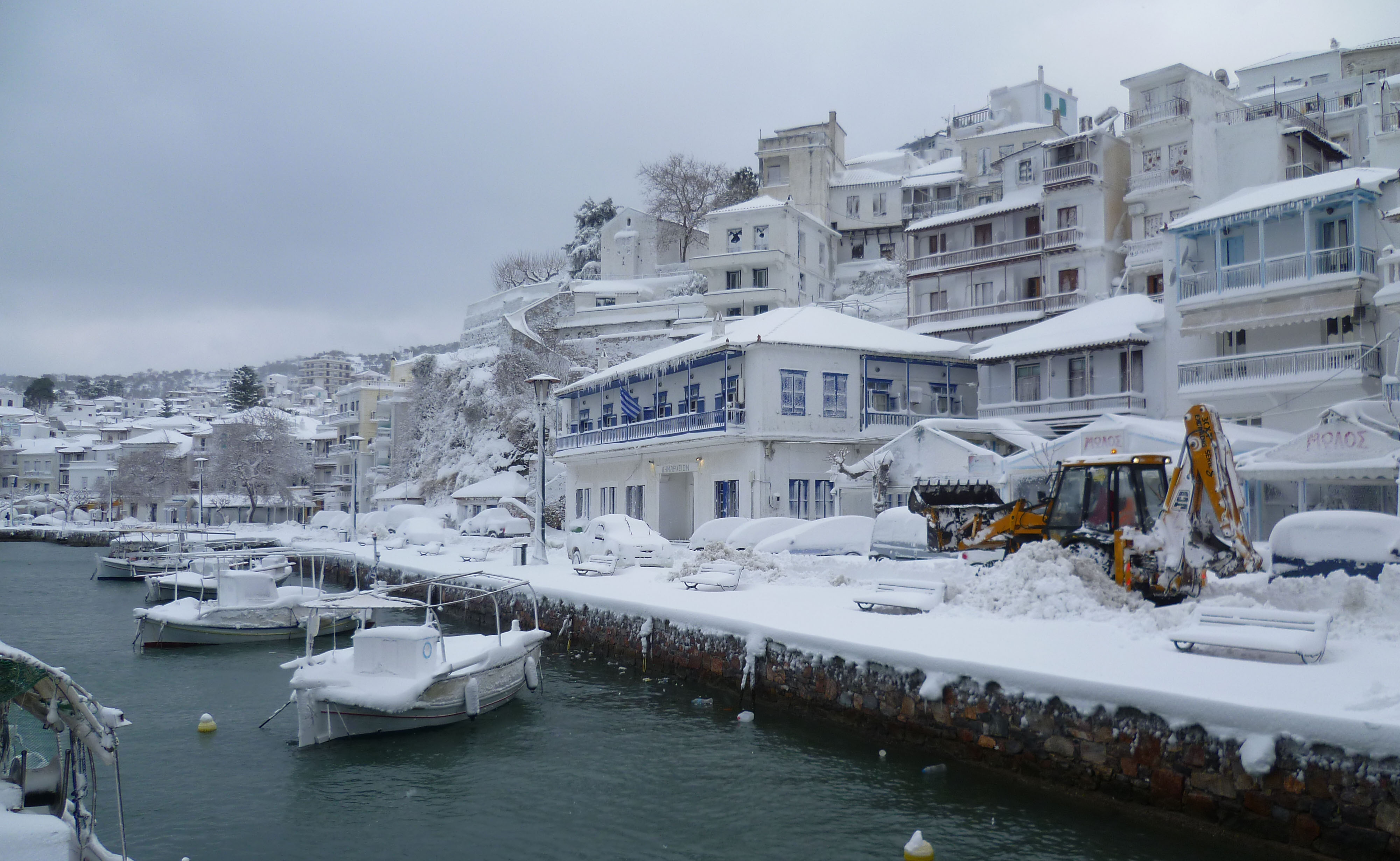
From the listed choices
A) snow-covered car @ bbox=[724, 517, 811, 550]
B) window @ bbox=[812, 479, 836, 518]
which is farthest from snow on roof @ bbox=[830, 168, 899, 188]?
snow-covered car @ bbox=[724, 517, 811, 550]

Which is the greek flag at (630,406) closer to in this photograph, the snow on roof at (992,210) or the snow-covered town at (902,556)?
the snow-covered town at (902,556)

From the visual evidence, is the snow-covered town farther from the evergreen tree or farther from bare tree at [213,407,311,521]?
the evergreen tree

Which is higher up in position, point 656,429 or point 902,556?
point 656,429

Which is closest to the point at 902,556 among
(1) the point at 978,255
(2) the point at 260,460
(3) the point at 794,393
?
(3) the point at 794,393

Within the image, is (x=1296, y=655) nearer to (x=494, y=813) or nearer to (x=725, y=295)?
(x=494, y=813)

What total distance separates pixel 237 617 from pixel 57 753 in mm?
17056

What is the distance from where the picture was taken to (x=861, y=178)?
69.6 metres

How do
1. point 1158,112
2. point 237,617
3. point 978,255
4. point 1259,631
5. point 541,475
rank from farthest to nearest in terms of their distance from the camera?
1. point 978,255
2. point 1158,112
3. point 541,475
4. point 237,617
5. point 1259,631

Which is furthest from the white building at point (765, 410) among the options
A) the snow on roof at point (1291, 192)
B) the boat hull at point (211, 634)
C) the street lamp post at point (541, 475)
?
the boat hull at point (211, 634)

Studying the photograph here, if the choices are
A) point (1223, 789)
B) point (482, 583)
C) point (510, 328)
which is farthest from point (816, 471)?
point (510, 328)

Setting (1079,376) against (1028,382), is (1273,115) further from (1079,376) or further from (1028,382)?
(1028,382)

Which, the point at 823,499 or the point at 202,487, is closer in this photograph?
the point at 823,499

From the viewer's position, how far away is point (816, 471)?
3319cm

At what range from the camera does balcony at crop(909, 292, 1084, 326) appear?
43594 millimetres
